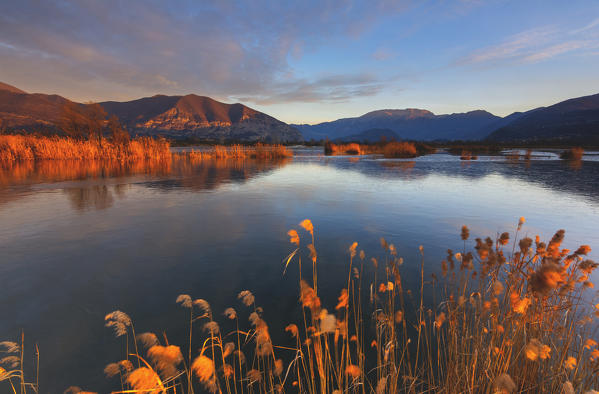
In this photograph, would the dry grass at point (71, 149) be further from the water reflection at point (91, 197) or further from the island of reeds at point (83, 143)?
the water reflection at point (91, 197)

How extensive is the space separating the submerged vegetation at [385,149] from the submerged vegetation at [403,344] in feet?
125

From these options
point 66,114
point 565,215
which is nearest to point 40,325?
point 565,215

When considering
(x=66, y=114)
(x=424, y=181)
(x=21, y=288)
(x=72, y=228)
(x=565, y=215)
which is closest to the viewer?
(x=21, y=288)

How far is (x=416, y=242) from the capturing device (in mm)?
7027

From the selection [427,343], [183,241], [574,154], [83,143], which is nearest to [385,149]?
[574,154]

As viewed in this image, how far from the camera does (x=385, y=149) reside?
42.3 meters

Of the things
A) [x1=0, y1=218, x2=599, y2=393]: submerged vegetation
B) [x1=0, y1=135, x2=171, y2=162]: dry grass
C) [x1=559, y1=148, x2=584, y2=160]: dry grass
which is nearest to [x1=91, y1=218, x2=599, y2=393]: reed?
[x1=0, y1=218, x2=599, y2=393]: submerged vegetation

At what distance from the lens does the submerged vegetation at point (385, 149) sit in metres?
40.6

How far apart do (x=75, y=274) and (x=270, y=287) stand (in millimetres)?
4036

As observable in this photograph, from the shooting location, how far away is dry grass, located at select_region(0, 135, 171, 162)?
25.9 meters

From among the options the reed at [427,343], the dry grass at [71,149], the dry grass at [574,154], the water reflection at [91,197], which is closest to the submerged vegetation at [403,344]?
the reed at [427,343]

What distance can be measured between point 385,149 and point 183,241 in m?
40.3

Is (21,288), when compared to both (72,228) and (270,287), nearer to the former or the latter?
(72,228)

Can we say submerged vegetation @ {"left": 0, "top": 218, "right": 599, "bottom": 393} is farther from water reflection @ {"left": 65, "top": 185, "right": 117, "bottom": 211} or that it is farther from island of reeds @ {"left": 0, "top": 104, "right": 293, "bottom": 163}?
island of reeds @ {"left": 0, "top": 104, "right": 293, "bottom": 163}
